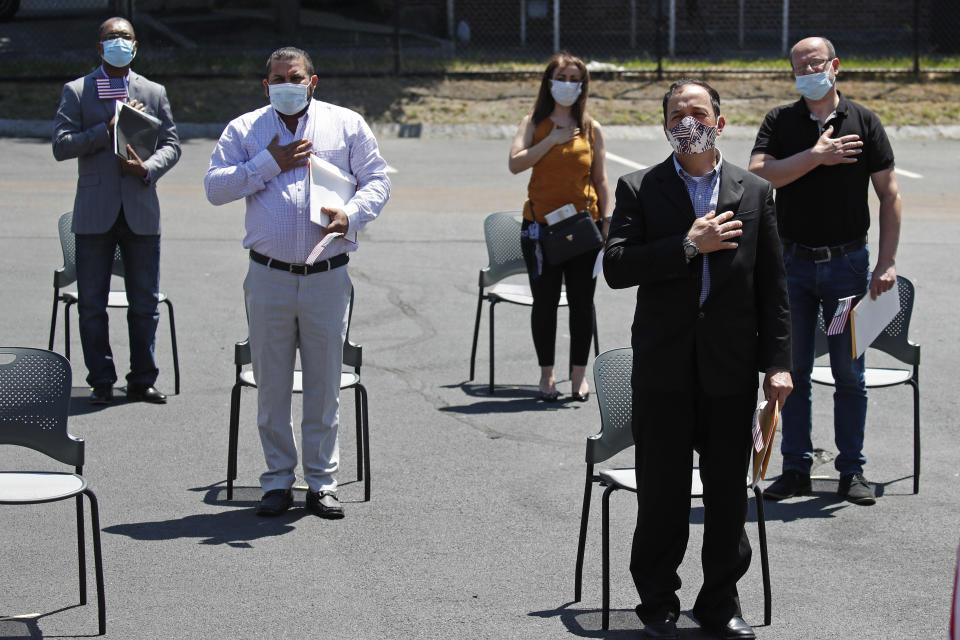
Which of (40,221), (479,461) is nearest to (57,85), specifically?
(40,221)

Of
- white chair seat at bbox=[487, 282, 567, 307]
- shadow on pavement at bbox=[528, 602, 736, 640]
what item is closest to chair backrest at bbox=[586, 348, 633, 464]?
shadow on pavement at bbox=[528, 602, 736, 640]

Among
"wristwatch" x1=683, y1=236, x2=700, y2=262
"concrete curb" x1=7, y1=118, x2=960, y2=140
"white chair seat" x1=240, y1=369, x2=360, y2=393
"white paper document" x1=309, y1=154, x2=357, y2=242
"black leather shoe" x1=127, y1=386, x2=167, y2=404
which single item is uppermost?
"concrete curb" x1=7, y1=118, x2=960, y2=140

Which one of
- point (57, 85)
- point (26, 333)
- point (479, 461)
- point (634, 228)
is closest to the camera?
point (634, 228)

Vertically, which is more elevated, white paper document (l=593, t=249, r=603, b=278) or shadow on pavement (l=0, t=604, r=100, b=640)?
white paper document (l=593, t=249, r=603, b=278)

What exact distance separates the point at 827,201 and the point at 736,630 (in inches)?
98.0

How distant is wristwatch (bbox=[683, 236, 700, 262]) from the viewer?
15.4ft

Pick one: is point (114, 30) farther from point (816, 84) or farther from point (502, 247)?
point (816, 84)

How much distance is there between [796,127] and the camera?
6496mm

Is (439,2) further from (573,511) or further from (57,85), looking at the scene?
(573,511)

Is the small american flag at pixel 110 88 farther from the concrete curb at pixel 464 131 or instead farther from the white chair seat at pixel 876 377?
the concrete curb at pixel 464 131

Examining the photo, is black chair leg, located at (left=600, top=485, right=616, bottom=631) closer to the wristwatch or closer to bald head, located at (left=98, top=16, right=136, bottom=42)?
the wristwatch

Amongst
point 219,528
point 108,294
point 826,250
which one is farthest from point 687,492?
point 108,294

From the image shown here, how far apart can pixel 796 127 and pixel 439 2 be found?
850 inches

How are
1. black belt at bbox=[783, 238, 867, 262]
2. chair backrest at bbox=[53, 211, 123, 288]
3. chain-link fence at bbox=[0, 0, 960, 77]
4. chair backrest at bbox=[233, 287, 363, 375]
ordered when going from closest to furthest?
black belt at bbox=[783, 238, 867, 262], chair backrest at bbox=[233, 287, 363, 375], chair backrest at bbox=[53, 211, 123, 288], chain-link fence at bbox=[0, 0, 960, 77]
